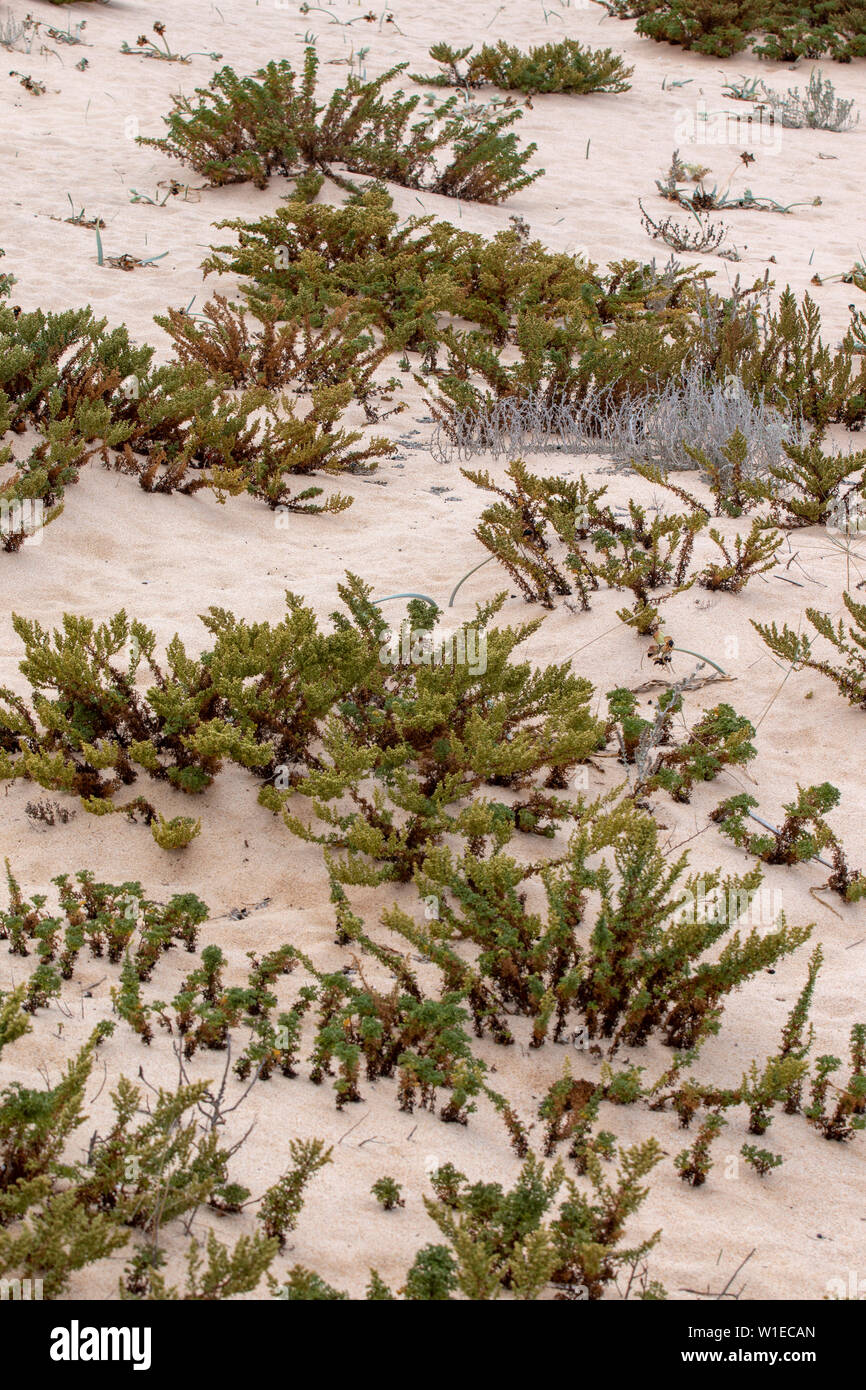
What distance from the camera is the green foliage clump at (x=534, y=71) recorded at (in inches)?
502

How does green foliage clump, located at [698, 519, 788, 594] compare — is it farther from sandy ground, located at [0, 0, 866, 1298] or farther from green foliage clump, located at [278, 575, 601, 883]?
green foliage clump, located at [278, 575, 601, 883]

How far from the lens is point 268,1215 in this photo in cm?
215

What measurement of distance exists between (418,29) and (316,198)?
A: 7262 millimetres

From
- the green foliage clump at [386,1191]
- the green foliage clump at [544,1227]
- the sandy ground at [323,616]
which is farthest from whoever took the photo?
the sandy ground at [323,616]

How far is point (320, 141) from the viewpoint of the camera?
9656mm

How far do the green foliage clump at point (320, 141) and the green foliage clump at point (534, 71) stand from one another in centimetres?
296

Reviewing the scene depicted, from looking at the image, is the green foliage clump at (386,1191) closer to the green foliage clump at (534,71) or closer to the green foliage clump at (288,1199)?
the green foliage clump at (288,1199)

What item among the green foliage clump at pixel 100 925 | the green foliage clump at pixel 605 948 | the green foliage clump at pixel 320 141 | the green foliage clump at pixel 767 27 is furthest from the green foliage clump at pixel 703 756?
the green foliage clump at pixel 767 27

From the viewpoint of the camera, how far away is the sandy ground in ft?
7.86

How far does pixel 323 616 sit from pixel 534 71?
1073 centimetres

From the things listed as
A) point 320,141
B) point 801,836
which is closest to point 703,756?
point 801,836

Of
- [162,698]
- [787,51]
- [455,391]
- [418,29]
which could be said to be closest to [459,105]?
[418,29]

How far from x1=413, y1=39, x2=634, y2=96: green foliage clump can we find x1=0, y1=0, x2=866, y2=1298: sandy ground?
6.08 ft

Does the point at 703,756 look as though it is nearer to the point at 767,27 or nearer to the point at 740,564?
the point at 740,564
